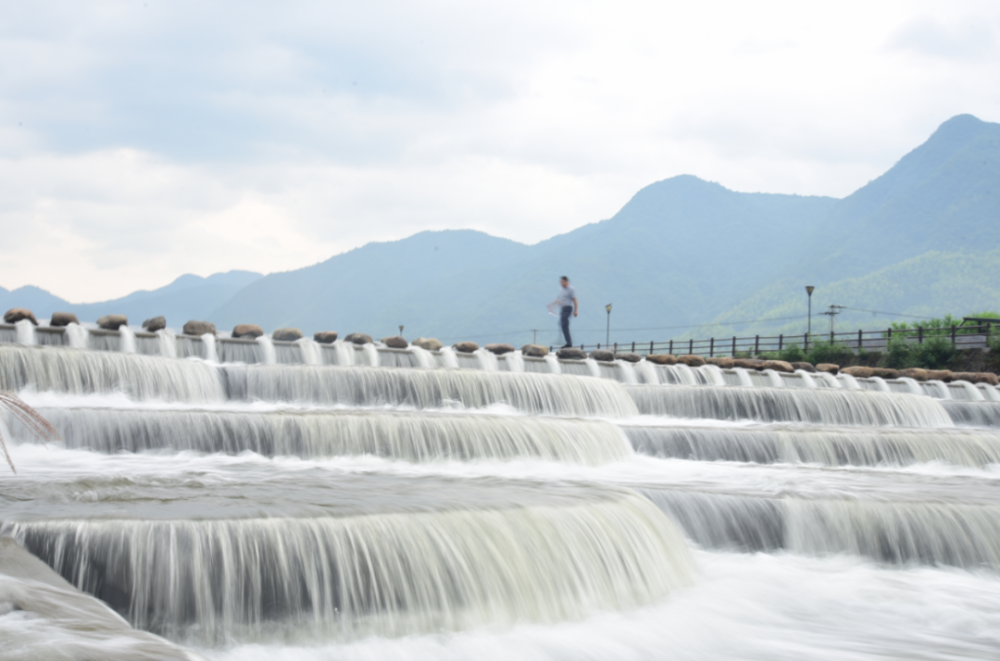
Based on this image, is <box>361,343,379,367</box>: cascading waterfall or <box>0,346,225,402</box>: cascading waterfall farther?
<box>361,343,379,367</box>: cascading waterfall

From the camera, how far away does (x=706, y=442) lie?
1305 cm

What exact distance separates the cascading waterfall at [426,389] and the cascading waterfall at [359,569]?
8.49 m

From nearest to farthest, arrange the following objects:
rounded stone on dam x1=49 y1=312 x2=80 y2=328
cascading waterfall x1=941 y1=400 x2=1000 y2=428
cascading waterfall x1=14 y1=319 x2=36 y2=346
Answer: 1. cascading waterfall x1=14 y1=319 x2=36 y2=346
2. rounded stone on dam x1=49 y1=312 x2=80 y2=328
3. cascading waterfall x1=941 y1=400 x2=1000 y2=428

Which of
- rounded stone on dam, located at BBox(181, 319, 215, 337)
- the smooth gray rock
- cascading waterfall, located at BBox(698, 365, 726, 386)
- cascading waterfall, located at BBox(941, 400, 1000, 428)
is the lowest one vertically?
cascading waterfall, located at BBox(941, 400, 1000, 428)

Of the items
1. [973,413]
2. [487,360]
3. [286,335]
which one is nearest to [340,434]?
[286,335]

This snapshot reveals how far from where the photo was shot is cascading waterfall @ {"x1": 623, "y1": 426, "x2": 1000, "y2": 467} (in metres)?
12.9

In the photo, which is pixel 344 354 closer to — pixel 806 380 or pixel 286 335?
pixel 286 335

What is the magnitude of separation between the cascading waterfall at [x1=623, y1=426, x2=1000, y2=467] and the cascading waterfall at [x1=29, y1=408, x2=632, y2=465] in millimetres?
1162

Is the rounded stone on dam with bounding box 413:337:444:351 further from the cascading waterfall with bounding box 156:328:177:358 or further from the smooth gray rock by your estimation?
the smooth gray rock

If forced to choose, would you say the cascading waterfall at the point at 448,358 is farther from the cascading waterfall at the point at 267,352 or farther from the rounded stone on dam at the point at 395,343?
the cascading waterfall at the point at 267,352

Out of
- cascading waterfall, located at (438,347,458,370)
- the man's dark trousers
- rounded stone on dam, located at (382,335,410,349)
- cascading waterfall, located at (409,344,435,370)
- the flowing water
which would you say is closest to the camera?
the flowing water

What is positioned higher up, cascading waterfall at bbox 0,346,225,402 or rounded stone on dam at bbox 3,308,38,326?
rounded stone on dam at bbox 3,308,38,326

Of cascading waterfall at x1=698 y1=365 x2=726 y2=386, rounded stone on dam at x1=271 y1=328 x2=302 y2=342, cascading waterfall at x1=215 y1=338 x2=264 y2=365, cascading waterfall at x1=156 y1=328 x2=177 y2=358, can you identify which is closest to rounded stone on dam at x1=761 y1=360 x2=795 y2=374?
cascading waterfall at x1=698 y1=365 x2=726 y2=386

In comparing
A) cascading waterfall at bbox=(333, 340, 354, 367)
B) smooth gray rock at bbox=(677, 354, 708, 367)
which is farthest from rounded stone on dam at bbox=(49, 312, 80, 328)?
smooth gray rock at bbox=(677, 354, 708, 367)
